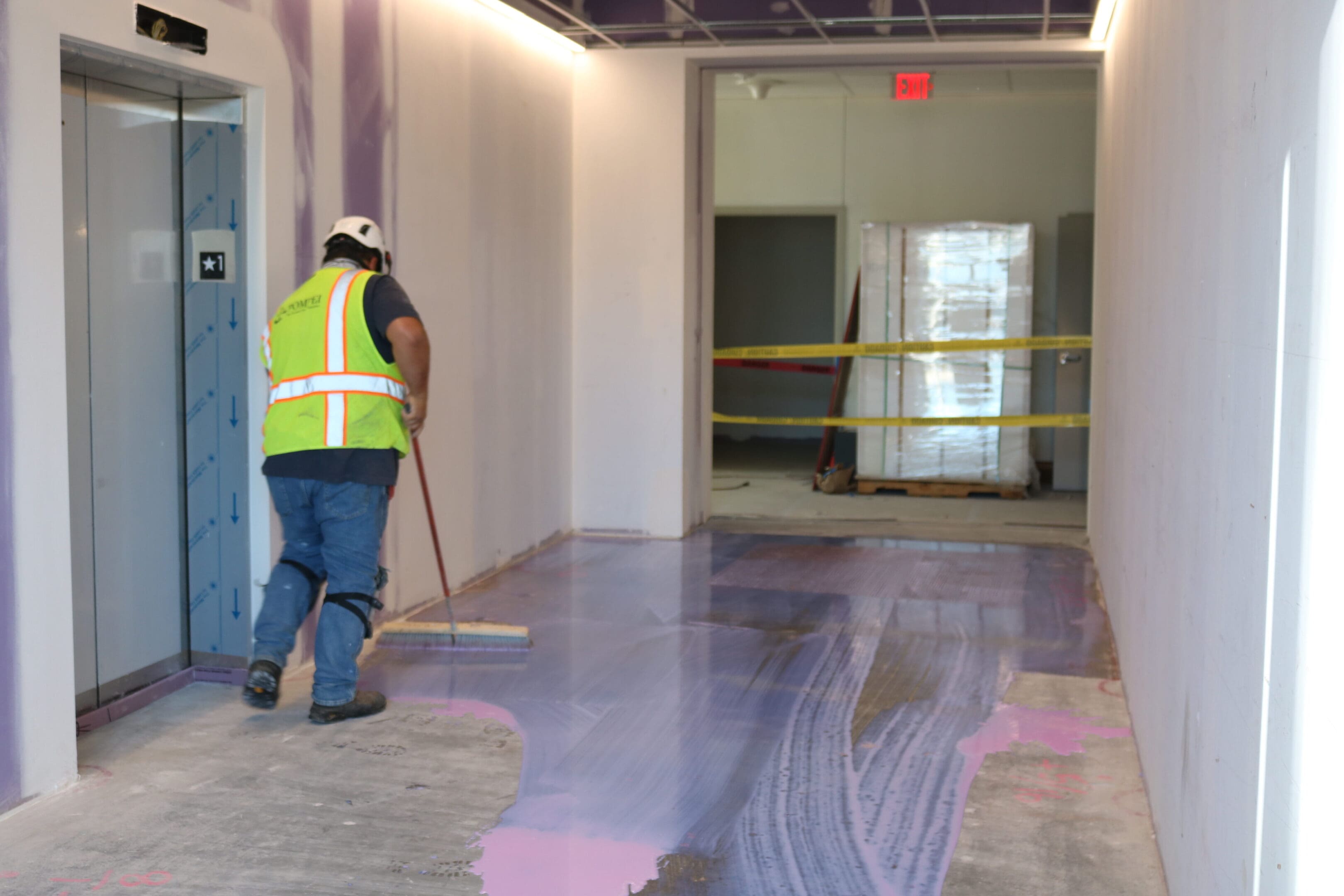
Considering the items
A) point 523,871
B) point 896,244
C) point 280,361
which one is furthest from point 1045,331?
point 523,871

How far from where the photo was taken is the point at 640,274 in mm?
7930

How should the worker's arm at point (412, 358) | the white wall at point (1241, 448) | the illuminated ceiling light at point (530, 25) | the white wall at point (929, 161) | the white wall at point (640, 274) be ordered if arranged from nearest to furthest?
the white wall at point (1241, 448) < the worker's arm at point (412, 358) < the illuminated ceiling light at point (530, 25) < the white wall at point (640, 274) < the white wall at point (929, 161)

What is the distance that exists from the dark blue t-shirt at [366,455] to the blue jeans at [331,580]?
5 centimetres

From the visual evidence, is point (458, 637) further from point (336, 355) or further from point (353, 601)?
point (336, 355)

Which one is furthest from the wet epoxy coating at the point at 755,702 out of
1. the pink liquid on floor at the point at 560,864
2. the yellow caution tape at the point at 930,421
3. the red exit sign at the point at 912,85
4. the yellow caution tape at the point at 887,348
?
the red exit sign at the point at 912,85

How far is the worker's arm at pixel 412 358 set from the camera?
164 inches

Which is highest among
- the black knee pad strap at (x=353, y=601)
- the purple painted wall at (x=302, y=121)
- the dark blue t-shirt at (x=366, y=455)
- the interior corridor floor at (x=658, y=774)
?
the purple painted wall at (x=302, y=121)

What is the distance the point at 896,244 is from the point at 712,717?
21.0 ft

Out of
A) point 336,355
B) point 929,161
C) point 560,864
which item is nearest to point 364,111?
point 336,355

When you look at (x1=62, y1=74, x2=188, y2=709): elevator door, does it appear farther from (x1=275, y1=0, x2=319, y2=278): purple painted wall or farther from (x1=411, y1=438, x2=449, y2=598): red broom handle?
(x1=411, y1=438, x2=449, y2=598): red broom handle

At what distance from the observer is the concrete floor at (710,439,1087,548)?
8.09m

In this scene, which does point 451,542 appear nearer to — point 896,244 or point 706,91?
point 706,91

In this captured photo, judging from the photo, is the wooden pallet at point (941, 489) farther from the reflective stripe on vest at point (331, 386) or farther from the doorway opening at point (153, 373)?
the reflective stripe on vest at point (331, 386)

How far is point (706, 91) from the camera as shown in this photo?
8.21 m
